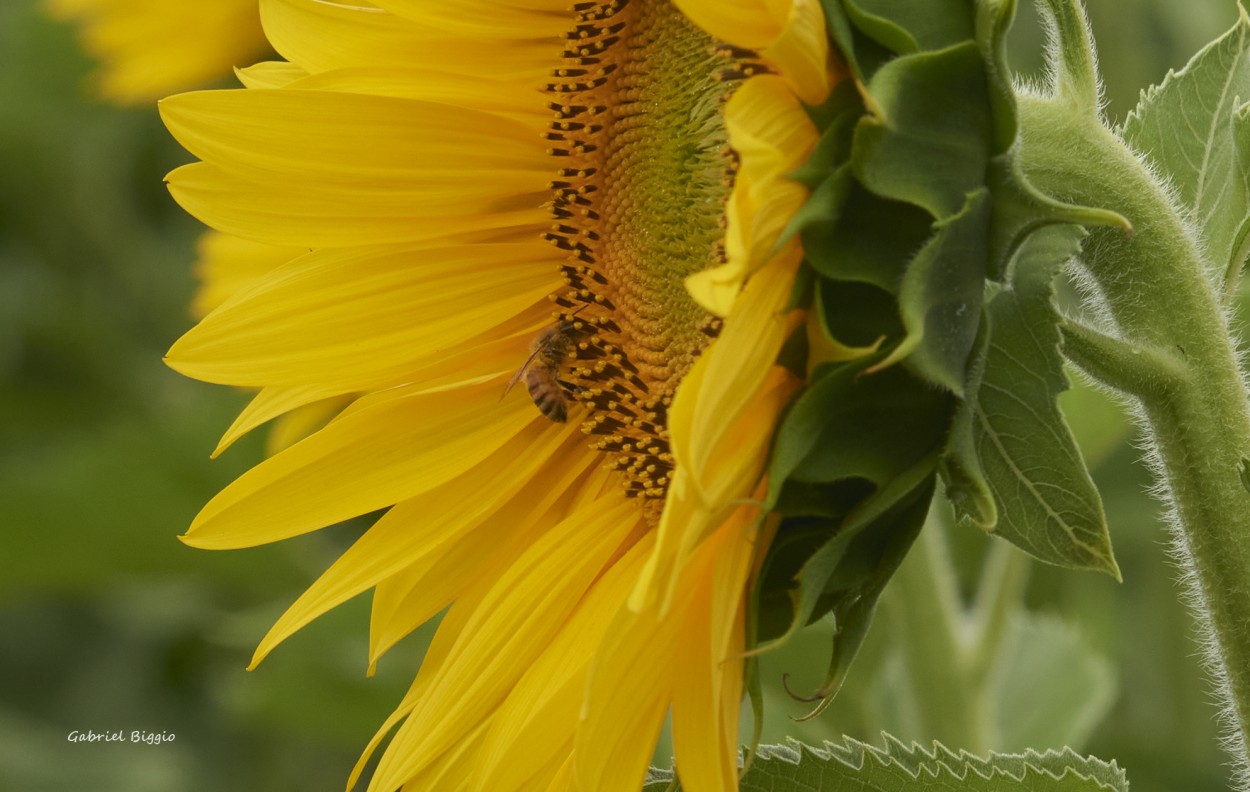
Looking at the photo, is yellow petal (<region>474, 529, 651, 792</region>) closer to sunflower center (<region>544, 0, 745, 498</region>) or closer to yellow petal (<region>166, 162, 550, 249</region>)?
sunflower center (<region>544, 0, 745, 498</region>)

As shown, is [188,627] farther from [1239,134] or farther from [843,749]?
[1239,134]

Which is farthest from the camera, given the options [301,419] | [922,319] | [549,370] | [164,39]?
[164,39]

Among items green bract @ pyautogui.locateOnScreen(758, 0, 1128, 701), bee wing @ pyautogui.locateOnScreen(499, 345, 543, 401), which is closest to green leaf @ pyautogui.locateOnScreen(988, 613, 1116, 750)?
bee wing @ pyautogui.locateOnScreen(499, 345, 543, 401)

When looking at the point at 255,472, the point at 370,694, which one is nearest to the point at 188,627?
the point at 370,694

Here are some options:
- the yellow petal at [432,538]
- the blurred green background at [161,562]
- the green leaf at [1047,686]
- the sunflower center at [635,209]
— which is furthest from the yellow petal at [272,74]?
the green leaf at [1047,686]

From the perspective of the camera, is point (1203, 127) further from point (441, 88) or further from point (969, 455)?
point (441, 88)

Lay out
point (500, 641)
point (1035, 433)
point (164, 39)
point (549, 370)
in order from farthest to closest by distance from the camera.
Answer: point (164, 39) → point (549, 370) → point (500, 641) → point (1035, 433)

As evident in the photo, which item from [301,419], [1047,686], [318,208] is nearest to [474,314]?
[318,208]
